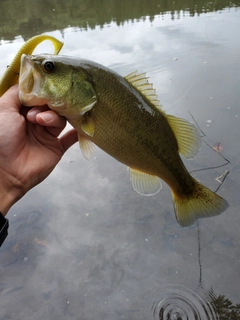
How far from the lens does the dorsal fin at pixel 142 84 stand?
184cm

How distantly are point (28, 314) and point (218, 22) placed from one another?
8.19m

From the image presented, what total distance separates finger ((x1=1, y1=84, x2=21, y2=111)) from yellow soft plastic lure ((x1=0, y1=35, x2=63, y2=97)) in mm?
68

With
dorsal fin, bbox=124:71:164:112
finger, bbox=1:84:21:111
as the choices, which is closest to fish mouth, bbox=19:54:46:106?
finger, bbox=1:84:21:111

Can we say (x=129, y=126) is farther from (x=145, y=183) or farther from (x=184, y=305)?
(x=184, y=305)

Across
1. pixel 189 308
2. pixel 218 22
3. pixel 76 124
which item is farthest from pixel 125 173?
pixel 218 22

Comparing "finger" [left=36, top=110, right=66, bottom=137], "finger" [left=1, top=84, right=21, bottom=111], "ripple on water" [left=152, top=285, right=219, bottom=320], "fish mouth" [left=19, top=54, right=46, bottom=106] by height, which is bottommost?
"ripple on water" [left=152, top=285, right=219, bottom=320]

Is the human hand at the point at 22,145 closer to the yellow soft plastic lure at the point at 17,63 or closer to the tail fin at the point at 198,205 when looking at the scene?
the yellow soft plastic lure at the point at 17,63

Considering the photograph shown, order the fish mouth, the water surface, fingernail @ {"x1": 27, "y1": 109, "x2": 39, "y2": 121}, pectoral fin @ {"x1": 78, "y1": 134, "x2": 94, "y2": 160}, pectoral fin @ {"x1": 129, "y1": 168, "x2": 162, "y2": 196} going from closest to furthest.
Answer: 1. the fish mouth
2. fingernail @ {"x1": 27, "y1": 109, "x2": 39, "y2": 121}
3. pectoral fin @ {"x1": 78, "y1": 134, "x2": 94, "y2": 160}
4. pectoral fin @ {"x1": 129, "y1": 168, "x2": 162, "y2": 196}
5. the water surface

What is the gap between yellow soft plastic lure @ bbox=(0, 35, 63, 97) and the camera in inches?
75.0

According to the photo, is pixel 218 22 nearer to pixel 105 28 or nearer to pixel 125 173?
pixel 105 28

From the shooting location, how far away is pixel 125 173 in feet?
11.8

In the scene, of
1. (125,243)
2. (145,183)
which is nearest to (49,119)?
(145,183)

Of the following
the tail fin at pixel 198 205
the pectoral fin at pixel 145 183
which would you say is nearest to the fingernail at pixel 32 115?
the pectoral fin at pixel 145 183

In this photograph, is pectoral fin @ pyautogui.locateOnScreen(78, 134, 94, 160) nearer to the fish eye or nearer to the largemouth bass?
the largemouth bass
